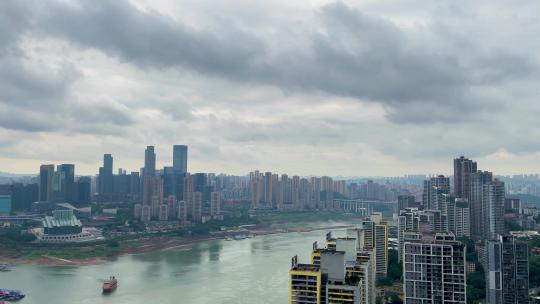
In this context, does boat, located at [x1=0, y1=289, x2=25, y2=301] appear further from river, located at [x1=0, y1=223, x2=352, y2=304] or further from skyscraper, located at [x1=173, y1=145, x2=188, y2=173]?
skyscraper, located at [x1=173, y1=145, x2=188, y2=173]

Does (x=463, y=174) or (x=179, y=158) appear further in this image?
(x=179, y=158)

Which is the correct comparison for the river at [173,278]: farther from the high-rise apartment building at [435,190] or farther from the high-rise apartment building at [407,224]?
the high-rise apartment building at [435,190]

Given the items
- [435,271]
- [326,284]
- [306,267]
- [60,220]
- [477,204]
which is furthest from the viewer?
[60,220]

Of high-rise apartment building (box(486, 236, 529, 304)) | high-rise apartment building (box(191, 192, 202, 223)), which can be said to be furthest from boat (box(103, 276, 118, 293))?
high-rise apartment building (box(191, 192, 202, 223))

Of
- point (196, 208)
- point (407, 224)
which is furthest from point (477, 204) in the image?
point (196, 208)

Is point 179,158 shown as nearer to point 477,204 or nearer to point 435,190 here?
point 435,190

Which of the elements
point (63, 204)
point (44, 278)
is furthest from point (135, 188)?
point (44, 278)
